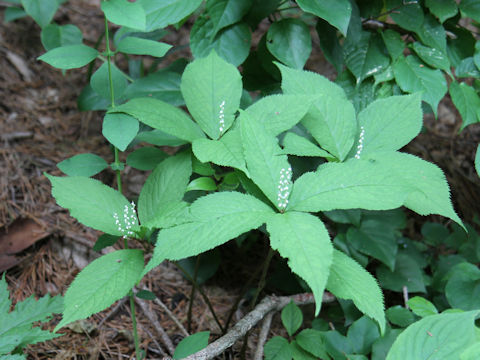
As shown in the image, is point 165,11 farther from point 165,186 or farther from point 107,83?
point 165,186

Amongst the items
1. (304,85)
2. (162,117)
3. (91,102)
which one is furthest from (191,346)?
(91,102)

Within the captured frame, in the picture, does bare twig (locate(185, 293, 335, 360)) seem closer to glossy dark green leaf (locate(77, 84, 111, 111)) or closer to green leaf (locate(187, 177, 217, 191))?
green leaf (locate(187, 177, 217, 191))

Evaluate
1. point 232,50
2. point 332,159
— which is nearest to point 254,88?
point 232,50

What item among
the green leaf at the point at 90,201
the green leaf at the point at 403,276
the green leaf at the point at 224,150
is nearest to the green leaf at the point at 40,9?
the green leaf at the point at 90,201

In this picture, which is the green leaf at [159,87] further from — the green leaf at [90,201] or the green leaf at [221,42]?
the green leaf at [90,201]

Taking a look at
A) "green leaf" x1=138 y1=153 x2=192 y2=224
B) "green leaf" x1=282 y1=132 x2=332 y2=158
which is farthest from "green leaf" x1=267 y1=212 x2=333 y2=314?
"green leaf" x1=138 y1=153 x2=192 y2=224

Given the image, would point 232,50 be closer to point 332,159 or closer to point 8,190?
point 332,159
